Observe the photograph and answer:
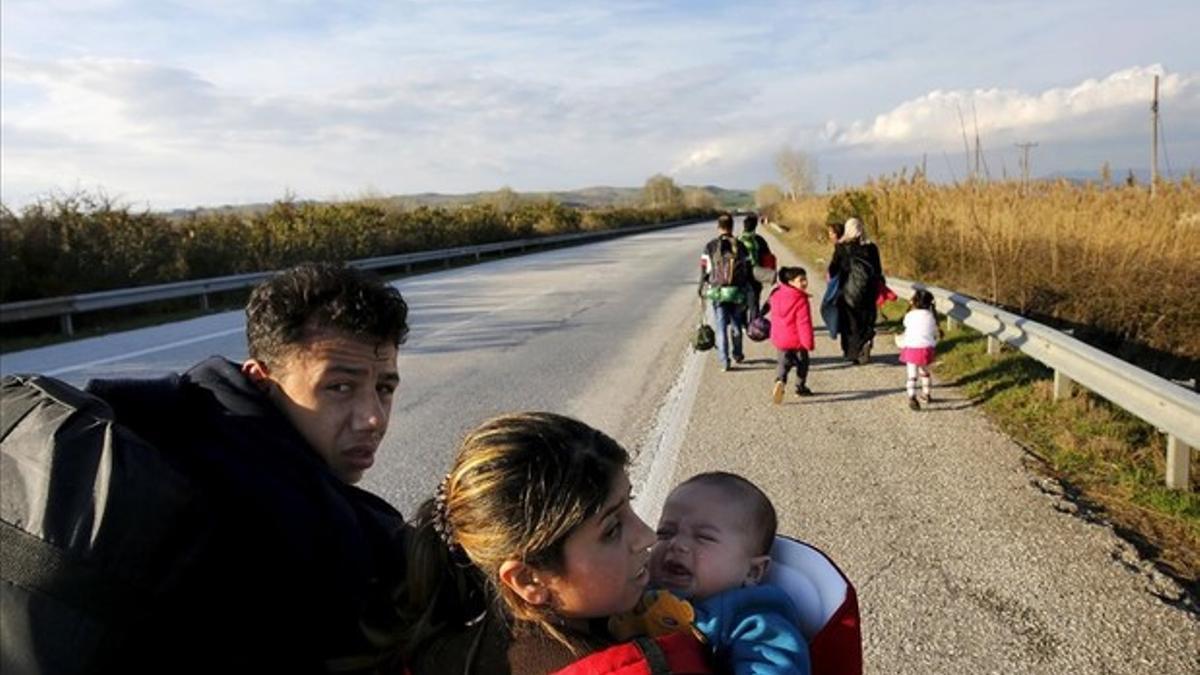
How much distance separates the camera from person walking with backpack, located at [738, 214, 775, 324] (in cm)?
1211

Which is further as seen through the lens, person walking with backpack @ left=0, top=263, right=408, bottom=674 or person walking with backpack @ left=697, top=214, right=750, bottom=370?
person walking with backpack @ left=697, top=214, right=750, bottom=370

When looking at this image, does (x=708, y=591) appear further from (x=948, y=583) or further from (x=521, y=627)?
(x=948, y=583)

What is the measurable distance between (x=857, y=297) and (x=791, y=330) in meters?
1.97

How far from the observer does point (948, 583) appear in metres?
4.28

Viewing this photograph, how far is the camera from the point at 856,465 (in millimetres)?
6293

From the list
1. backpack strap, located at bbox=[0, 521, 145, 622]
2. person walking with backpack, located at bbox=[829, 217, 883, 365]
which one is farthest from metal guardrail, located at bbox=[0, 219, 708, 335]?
backpack strap, located at bbox=[0, 521, 145, 622]

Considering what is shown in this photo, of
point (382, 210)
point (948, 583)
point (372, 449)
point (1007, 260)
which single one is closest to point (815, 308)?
point (1007, 260)

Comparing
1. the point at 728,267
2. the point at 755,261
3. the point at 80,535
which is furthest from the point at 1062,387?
the point at 80,535

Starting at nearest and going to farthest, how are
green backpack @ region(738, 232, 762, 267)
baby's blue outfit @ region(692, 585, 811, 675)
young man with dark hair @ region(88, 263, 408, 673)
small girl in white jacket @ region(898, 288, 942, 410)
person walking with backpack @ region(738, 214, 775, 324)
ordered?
1. young man with dark hair @ region(88, 263, 408, 673)
2. baby's blue outfit @ region(692, 585, 811, 675)
3. small girl in white jacket @ region(898, 288, 942, 410)
4. person walking with backpack @ region(738, 214, 775, 324)
5. green backpack @ region(738, 232, 762, 267)

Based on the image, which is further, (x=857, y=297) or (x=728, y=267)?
(x=728, y=267)

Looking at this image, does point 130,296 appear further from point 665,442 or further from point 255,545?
point 255,545

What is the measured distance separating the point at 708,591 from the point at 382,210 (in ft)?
117

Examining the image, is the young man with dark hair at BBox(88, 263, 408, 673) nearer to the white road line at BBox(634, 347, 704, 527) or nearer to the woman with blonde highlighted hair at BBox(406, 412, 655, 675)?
the woman with blonde highlighted hair at BBox(406, 412, 655, 675)

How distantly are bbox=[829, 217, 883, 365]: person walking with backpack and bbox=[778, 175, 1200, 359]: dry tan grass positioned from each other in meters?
2.29
